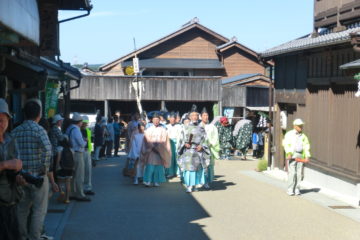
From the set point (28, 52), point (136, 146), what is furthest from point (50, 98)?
point (28, 52)

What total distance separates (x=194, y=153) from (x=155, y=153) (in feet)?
3.99

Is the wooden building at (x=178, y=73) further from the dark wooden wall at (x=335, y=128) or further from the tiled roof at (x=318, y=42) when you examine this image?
the dark wooden wall at (x=335, y=128)

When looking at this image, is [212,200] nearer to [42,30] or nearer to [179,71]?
[42,30]

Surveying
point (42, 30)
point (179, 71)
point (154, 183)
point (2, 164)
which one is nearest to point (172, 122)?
point (154, 183)

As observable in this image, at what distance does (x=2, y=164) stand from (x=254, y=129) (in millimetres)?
21430

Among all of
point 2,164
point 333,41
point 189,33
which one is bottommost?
point 2,164

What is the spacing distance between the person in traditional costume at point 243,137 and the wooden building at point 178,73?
10.0 metres

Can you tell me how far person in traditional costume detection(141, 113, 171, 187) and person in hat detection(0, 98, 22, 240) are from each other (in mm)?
9137

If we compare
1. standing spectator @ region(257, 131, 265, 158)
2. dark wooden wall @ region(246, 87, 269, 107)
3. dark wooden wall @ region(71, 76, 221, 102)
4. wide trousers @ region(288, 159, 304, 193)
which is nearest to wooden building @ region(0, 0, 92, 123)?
wide trousers @ region(288, 159, 304, 193)

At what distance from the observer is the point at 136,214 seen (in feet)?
36.1

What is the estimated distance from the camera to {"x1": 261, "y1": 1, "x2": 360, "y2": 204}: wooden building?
1330 cm

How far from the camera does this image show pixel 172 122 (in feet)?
59.3

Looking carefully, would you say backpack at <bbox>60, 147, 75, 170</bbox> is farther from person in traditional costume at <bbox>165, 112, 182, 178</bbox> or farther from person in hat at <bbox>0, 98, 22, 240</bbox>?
person in traditional costume at <bbox>165, 112, 182, 178</bbox>

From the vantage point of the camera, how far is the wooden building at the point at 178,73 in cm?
3700
